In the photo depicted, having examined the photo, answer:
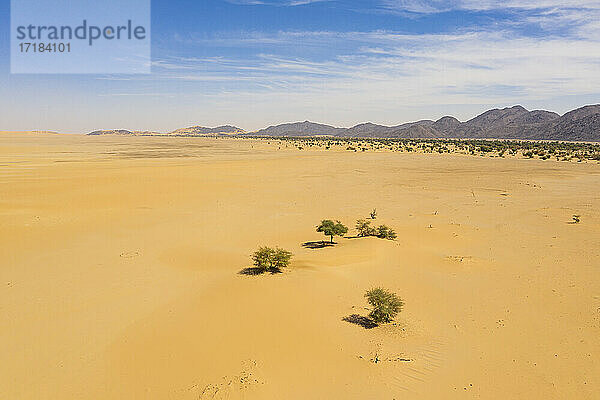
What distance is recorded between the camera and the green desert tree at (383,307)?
827 centimetres

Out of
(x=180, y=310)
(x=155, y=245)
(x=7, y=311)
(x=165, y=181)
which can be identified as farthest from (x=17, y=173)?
(x=180, y=310)

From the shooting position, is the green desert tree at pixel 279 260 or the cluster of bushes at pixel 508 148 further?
the cluster of bushes at pixel 508 148

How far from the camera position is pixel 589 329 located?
8.14m

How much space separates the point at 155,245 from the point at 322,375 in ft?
32.3

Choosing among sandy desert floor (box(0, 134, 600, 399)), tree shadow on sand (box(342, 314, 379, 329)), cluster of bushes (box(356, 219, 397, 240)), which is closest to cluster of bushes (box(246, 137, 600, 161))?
sandy desert floor (box(0, 134, 600, 399))

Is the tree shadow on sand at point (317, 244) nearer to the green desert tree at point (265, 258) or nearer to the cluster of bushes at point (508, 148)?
the green desert tree at point (265, 258)

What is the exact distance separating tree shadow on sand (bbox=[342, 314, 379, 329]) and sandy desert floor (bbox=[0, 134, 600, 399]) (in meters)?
0.16

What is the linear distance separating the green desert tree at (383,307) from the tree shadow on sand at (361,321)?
107 mm

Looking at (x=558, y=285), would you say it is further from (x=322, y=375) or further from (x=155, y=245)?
(x=155, y=245)

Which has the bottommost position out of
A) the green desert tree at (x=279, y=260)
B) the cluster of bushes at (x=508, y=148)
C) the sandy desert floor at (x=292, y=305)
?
the sandy desert floor at (x=292, y=305)

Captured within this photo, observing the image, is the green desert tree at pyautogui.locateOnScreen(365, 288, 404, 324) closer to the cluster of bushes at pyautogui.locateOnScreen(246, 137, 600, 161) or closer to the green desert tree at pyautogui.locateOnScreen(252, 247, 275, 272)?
the green desert tree at pyautogui.locateOnScreen(252, 247, 275, 272)

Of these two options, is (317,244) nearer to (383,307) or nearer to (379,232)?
(379,232)

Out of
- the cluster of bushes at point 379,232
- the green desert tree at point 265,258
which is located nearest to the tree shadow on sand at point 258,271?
the green desert tree at point 265,258

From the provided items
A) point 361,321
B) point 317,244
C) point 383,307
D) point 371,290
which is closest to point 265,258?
point 371,290
